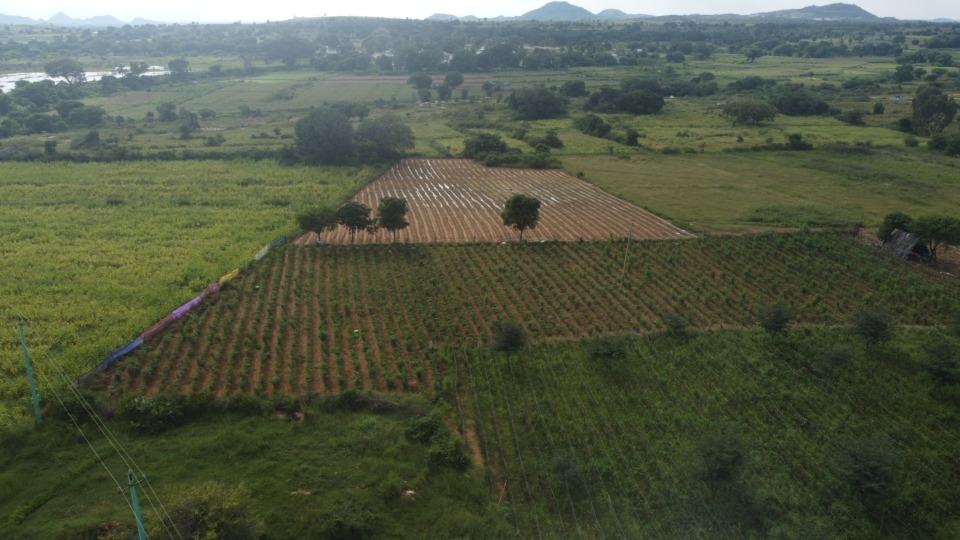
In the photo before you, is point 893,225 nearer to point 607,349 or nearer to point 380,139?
point 607,349

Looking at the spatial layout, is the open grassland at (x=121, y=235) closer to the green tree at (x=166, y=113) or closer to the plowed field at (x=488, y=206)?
the plowed field at (x=488, y=206)

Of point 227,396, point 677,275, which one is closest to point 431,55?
point 677,275

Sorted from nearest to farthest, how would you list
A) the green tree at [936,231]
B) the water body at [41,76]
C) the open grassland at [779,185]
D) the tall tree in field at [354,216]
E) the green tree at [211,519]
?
1. the green tree at [211,519]
2. the green tree at [936,231]
3. the tall tree in field at [354,216]
4. the open grassland at [779,185]
5. the water body at [41,76]

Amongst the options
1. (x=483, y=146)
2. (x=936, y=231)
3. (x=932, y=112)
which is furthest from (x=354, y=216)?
(x=932, y=112)

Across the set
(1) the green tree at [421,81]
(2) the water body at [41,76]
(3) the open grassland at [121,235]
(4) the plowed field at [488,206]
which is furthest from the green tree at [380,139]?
(2) the water body at [41,76]

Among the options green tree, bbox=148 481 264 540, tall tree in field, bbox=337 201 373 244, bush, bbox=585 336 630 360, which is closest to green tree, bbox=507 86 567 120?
tall tree in field, bbox=337 201 373 244

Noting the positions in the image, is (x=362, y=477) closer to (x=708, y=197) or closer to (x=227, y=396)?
(x=227, y=396)
